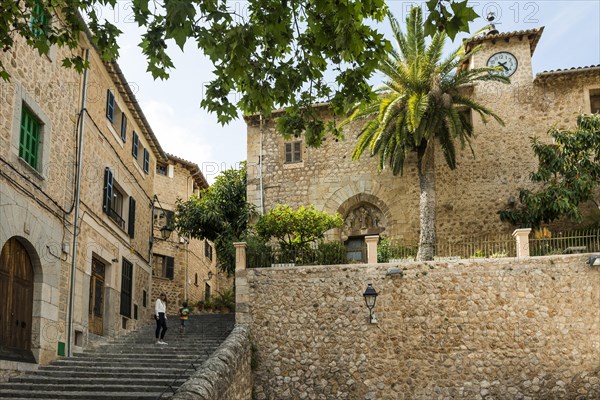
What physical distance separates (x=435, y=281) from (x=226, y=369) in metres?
Result: 6.28

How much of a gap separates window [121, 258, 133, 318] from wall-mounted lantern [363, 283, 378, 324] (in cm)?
642

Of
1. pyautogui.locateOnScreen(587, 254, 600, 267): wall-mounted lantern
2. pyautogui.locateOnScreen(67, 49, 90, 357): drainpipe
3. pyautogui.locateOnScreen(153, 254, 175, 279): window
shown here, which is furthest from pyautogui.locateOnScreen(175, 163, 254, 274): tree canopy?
pyautogui.locateOnScreen(587, 254, 600, 267): wall-mounted lantern

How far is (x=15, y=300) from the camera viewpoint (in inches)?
447

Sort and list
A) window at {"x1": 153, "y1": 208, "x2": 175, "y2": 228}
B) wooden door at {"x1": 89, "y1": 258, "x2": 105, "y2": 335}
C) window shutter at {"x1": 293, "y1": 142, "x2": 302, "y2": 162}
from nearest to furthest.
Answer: wooden door at {"x1": 89, "y1": 258, "x2": 105, "y2": 335} → window shutter at {"x1": 293, "y1": 142, "x2": 302, "y2": 162} → window at {"x1": 153, "y1": 208, "x2": 175, "y2": 228}

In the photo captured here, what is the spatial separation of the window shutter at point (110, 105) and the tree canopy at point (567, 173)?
12209 mm

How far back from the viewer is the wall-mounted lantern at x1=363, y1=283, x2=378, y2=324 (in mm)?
16109

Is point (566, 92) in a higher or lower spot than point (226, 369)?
higher

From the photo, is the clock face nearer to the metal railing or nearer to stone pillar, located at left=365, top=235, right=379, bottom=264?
the metal railing

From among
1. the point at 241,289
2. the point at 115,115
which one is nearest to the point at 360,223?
the point at 241,289

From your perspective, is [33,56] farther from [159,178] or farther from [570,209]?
[159,178]

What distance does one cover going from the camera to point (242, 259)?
17.5 metres

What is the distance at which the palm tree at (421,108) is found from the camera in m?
19.5

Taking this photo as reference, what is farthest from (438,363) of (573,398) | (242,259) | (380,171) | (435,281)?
(380,171)

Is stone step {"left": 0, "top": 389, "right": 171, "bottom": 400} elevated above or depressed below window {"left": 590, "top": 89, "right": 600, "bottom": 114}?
below
